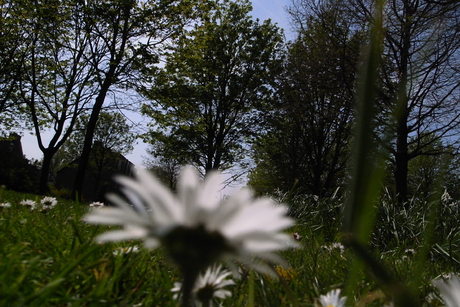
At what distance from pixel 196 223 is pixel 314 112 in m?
8.78

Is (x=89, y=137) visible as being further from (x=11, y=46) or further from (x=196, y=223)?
(x=196, y=223)

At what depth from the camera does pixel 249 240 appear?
0.37 metres

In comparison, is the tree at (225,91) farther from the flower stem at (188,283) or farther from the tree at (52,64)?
the flower stem at (188,283)

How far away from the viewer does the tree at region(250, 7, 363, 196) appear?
27.5 ft

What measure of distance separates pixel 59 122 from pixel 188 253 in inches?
641

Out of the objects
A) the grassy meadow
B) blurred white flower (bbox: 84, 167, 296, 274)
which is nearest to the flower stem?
blurred white flower (bbox: 84, 167, 296, 274)

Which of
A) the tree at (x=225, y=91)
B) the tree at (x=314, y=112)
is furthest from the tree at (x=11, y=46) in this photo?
the tree at (x=314, y=112)

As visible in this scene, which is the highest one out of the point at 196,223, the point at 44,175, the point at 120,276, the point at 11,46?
the point at 11,46

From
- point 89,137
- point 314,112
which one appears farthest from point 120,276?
point 89,137

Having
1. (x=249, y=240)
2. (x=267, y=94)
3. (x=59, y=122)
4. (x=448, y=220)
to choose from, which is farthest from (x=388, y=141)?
(x=267, y=94)

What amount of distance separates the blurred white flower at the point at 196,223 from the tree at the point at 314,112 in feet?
24.5

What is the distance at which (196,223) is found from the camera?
374mm

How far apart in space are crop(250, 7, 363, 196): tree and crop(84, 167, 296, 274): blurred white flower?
7453mm

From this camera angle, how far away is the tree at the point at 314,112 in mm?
8375
